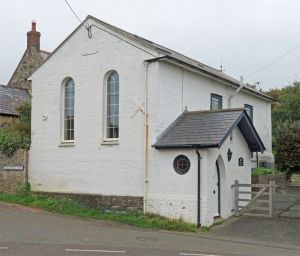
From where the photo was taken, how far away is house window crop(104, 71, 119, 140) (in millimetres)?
19031

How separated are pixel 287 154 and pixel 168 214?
1323cm

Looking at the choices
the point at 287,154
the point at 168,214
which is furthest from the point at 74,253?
the point at 287,154

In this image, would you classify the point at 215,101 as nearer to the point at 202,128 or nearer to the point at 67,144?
the point at 202,128

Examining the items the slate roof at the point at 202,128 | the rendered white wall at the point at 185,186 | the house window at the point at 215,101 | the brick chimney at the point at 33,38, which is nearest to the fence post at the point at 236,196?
the rendered white wall at the point at 185,186

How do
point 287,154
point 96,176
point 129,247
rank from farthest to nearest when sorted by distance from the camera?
point 287,154, point 96,176, point 129,247

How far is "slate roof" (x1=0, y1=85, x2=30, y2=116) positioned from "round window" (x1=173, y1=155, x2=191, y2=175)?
45.2 ft

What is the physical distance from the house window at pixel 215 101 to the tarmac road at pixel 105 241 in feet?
25.6

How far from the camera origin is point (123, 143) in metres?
18.4

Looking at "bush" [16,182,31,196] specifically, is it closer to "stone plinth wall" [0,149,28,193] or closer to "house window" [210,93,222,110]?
"stone plinth wall" [0,149,28,193]

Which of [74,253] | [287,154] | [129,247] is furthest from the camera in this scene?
[287,154]

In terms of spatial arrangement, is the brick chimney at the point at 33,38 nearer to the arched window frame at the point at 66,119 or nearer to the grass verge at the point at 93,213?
the arched window frame at the point at 66,119

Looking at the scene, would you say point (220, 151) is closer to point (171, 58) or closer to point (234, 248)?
point (171, 58)

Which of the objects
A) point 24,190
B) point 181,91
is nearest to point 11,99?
point 24,190

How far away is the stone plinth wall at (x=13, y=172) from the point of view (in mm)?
21594
